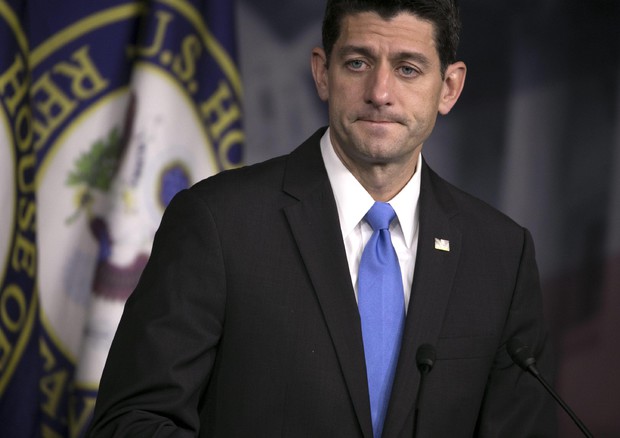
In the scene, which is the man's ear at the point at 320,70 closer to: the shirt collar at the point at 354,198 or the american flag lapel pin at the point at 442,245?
the shirt collar at the point at 354,198

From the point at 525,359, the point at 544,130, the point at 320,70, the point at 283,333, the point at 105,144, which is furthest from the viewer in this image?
the point at 544,130

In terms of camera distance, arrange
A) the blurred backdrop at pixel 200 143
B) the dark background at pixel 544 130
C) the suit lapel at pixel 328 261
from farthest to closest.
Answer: the dark background at pixel 544 130 < the blurred backdrop at pixel 200 143 < the suit lapel at pixel 328 261

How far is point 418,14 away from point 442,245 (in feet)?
1.46

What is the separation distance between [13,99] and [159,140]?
445 millimetres

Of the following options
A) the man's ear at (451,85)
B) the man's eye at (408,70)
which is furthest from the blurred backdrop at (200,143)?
the man's eye at (408,70)

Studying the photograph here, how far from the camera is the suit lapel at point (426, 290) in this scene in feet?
6.04

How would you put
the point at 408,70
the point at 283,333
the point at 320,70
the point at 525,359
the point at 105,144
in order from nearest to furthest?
the point at 525,359, the point at 283,333, the point at 408,70, the point at 320,70, the point at 105,144

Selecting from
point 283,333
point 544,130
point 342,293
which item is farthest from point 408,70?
point 544,130

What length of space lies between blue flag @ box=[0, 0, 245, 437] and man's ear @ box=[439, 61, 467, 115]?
1.16 metres

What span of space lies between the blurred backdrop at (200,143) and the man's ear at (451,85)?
1.16 metres

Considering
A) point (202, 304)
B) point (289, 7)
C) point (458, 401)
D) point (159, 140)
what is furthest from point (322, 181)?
point (289, 7)

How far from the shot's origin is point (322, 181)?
201 centimetres

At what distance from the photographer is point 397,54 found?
1.94m

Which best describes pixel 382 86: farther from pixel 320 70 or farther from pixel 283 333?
pixel 283 333
